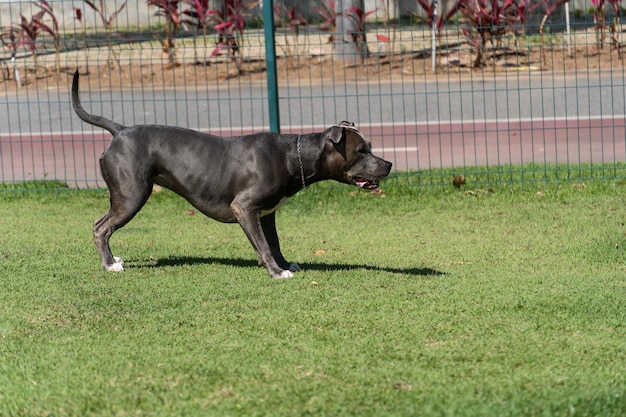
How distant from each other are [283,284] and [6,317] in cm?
185

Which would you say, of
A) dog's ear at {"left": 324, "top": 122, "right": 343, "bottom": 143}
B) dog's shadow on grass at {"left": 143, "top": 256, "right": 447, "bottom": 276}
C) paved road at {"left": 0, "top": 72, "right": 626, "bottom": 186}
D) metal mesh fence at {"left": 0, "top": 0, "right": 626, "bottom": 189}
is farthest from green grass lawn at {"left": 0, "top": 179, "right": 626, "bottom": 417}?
metal mesh fence at {"left": 0, "top": 0, "right": 626, "bottom": 189}

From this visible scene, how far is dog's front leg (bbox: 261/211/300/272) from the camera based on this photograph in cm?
775

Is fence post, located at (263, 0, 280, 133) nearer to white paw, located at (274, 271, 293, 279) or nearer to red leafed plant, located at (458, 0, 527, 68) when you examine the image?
white paw, located at (274, 271, 293, 279)

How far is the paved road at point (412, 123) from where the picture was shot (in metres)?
12.5

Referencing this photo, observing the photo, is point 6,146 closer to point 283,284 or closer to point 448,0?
point 283,284

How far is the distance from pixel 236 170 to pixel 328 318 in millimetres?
1776

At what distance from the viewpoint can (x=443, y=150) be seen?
1347 cm

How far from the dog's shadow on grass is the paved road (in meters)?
2.87

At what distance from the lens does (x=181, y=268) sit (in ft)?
25.6

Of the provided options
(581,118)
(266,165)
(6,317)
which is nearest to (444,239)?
(266,165)

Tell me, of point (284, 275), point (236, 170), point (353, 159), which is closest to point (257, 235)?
point (284, 275)

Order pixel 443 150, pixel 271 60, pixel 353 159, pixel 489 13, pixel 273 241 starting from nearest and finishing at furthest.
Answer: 1. pixel 353 159
2. pixel 273 241
3. pixel 271 60
4. pixel 443 150
5. pixel 489 13

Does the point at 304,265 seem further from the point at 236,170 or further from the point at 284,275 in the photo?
the point at 236,170

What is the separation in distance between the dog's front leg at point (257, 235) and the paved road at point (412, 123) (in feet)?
10.9
